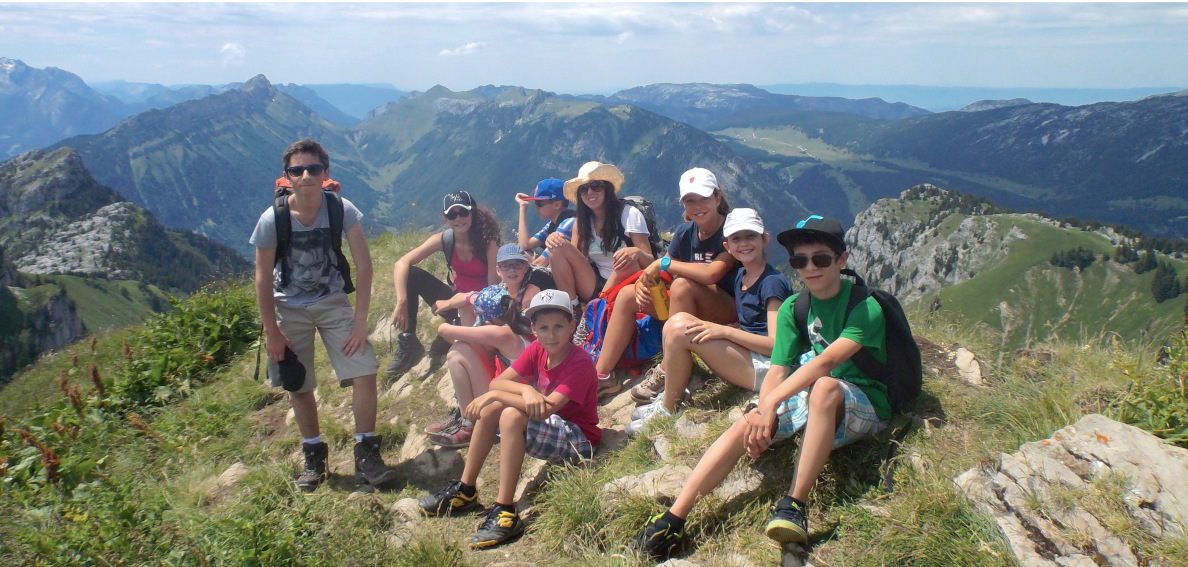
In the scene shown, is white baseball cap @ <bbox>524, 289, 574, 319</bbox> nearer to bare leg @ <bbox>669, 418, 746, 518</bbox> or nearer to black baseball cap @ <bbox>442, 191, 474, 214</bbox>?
bare leg @ <bbox>669, 418, 746, 518</bbox>

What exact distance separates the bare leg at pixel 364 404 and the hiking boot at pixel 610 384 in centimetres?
218

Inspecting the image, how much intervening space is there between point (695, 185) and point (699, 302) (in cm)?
107

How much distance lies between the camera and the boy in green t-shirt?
13.1 ft

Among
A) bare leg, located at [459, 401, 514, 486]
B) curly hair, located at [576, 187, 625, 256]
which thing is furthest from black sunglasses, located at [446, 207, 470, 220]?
bare leg, located at [459, 401, 514, 486]

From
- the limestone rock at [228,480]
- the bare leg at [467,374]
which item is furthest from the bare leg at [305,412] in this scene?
the bare leg at [467,374]

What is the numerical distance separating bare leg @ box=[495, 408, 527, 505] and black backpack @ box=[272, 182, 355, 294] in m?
2.07

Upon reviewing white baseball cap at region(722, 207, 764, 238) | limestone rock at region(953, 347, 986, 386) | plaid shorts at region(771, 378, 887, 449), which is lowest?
limestone rock at region(953, 347, 986, 386)

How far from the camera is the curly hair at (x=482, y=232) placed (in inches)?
316

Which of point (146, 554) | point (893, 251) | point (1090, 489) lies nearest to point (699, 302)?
point (1090, 489)

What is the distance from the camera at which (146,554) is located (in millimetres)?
4137

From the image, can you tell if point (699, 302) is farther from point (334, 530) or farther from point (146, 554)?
point (146, 554)

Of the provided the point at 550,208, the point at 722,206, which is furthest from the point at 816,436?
the point at 550,208

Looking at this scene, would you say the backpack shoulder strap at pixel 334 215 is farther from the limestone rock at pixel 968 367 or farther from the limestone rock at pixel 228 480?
the limestone rock at pixel 968 367

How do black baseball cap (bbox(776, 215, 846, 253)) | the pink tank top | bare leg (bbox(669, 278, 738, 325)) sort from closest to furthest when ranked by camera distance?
black baseball cap (bbox(776, 215, 846, 253)) < bare leg (bbox(669, 278, 738, 325)) < the pink tank top
